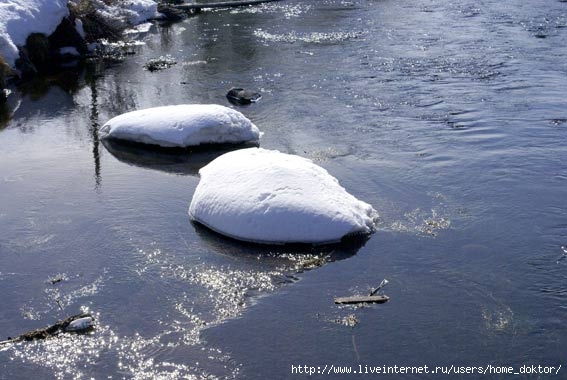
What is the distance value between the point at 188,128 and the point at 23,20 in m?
11.3

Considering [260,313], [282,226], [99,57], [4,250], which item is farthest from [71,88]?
[260,313]

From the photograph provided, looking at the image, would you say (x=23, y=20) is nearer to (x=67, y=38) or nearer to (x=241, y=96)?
(x=67, y=38)

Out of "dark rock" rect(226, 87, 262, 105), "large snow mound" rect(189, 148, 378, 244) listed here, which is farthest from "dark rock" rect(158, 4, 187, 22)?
"large snow mound" rect(189, 148, 378, 244)

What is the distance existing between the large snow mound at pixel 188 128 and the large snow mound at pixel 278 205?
2.54 meters

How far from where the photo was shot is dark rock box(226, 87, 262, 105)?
59.4ft

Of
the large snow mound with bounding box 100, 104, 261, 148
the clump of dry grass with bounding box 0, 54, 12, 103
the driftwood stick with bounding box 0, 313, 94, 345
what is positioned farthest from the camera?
the clump of dry grass with bounding box 0, 54, 12, 103

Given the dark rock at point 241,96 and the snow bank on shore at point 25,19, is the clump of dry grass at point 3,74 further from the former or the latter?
the dark rock at point 241,96

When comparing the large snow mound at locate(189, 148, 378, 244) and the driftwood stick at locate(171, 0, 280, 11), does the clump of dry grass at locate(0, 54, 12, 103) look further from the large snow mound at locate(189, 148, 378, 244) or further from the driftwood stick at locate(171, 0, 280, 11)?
the driftwood stick at locate(171, 0, 280, 11)

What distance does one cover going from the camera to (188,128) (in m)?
14.8

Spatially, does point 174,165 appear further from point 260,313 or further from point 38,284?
point 260,313

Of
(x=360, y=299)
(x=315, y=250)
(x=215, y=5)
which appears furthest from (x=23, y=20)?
(x=360, y=299)

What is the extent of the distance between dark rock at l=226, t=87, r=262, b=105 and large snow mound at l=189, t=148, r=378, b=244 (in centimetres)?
588

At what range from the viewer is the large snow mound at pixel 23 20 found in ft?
70.0

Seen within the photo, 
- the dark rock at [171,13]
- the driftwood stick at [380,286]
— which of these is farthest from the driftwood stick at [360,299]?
the dark rock at [171,13]
